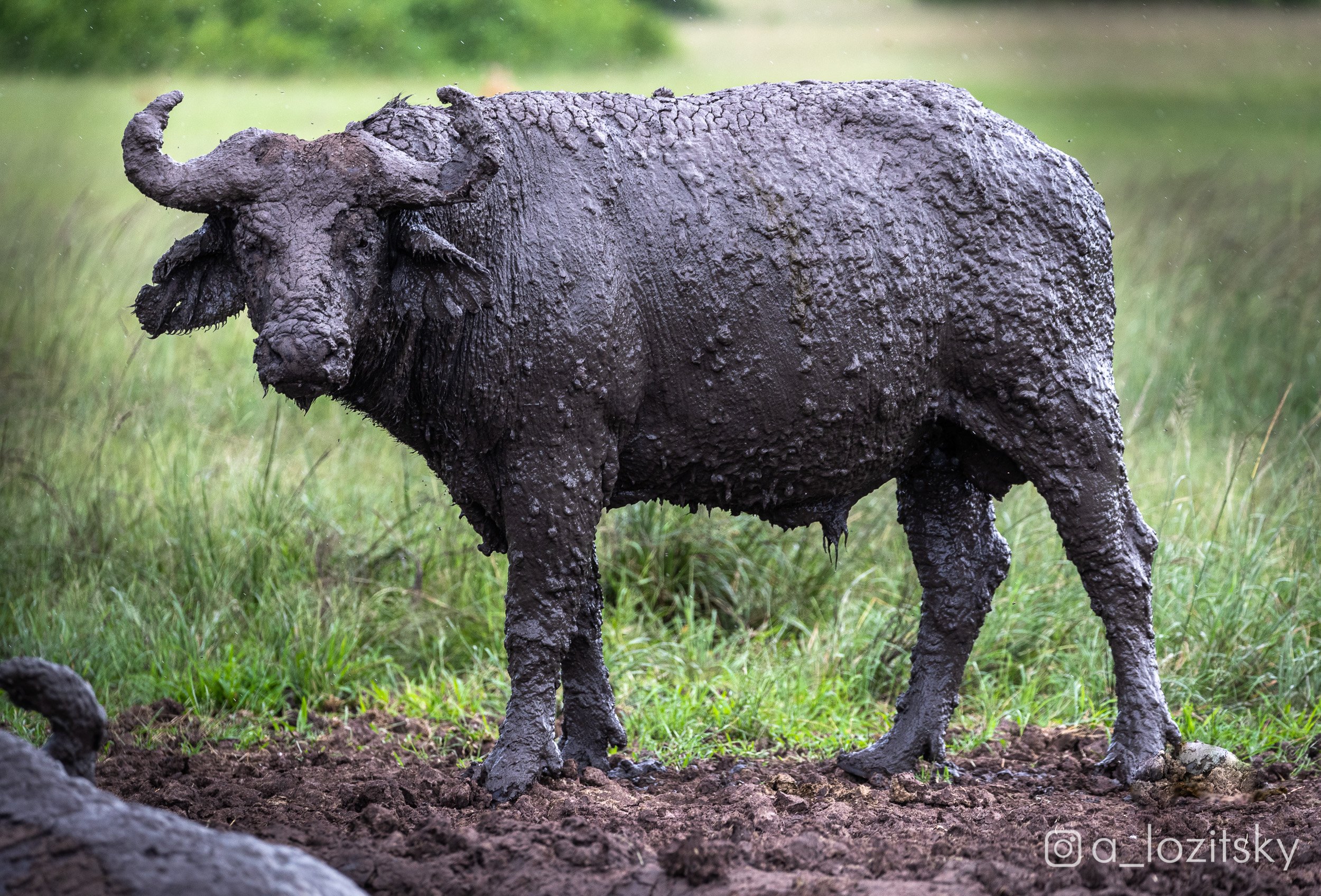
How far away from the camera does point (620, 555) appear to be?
238 inches

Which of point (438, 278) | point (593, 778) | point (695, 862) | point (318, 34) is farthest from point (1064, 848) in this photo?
point (318, 34)

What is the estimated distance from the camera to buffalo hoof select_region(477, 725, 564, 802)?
390 centimetres

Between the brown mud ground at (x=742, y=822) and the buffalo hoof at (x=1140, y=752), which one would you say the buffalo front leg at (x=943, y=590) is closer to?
the brown mud ground at (x=742, y=822)

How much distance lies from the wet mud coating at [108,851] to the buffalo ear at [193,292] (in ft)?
3.98

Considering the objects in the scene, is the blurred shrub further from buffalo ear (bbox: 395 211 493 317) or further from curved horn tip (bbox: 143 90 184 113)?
buffalo ear (bbox: 395 211 493 317)

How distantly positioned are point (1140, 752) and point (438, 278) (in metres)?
2.80

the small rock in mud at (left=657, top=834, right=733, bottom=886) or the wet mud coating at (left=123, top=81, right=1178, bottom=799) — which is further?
the wet mud coating at (left=123, top=81, right=1178, bottom=799)

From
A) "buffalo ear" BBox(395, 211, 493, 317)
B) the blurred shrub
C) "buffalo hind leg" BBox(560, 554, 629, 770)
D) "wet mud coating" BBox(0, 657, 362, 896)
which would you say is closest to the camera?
"wet mud coating" BBox(0, 657, 362, 896)

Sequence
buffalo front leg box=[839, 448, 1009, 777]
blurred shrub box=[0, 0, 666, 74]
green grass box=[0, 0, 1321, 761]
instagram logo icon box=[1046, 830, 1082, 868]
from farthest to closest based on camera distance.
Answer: blurred shrub box=[0, 0, 666, 74] → green grass box=[0, 0, 1321, 761] → buffalo front leg box=[839, 448, 1009, 777] → instagram logo icon box=[1046, 830, 1082, 868]

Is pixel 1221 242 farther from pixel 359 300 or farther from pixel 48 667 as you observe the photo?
pixel 48 667

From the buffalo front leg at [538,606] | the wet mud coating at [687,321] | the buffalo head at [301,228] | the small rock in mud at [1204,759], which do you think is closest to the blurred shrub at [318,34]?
the wet mud coating at [687,321]

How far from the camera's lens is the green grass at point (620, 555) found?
5.26 metres

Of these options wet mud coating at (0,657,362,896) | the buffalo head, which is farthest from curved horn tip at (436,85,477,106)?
wet mud coating at (0,657,362,896)

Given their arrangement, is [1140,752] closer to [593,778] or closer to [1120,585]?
[1120,585]
